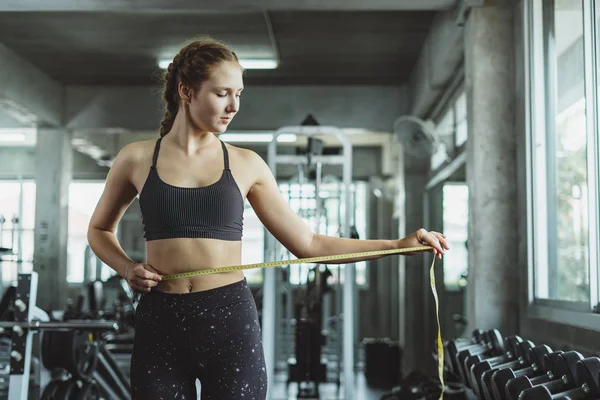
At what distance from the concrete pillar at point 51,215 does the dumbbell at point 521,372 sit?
23.5ft

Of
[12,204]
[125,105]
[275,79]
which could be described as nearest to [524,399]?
[275,79]

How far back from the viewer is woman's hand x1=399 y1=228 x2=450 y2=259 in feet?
5.37

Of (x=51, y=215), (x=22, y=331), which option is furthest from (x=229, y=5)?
(x=51, y=215)

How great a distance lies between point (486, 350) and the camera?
135 inches

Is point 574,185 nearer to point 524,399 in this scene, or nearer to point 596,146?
point 596,146

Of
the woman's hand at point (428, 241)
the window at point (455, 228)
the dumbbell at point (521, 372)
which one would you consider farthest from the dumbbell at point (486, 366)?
the window at point (455, 228)

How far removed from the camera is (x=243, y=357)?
1.51m

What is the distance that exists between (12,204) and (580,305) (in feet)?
35.6

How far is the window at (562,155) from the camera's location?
10.3ft

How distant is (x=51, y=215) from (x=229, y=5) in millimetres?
5165

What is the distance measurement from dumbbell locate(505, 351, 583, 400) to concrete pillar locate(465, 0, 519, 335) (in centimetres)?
179

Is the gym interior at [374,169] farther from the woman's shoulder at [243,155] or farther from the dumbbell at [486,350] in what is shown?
the woman's shoulder at [243,155]

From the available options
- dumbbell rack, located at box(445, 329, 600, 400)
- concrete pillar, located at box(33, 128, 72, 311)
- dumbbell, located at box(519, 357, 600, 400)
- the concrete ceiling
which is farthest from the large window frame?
concrete pillar, located at box(33, 128, 72, 311)

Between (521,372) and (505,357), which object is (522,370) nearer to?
(521,372)
